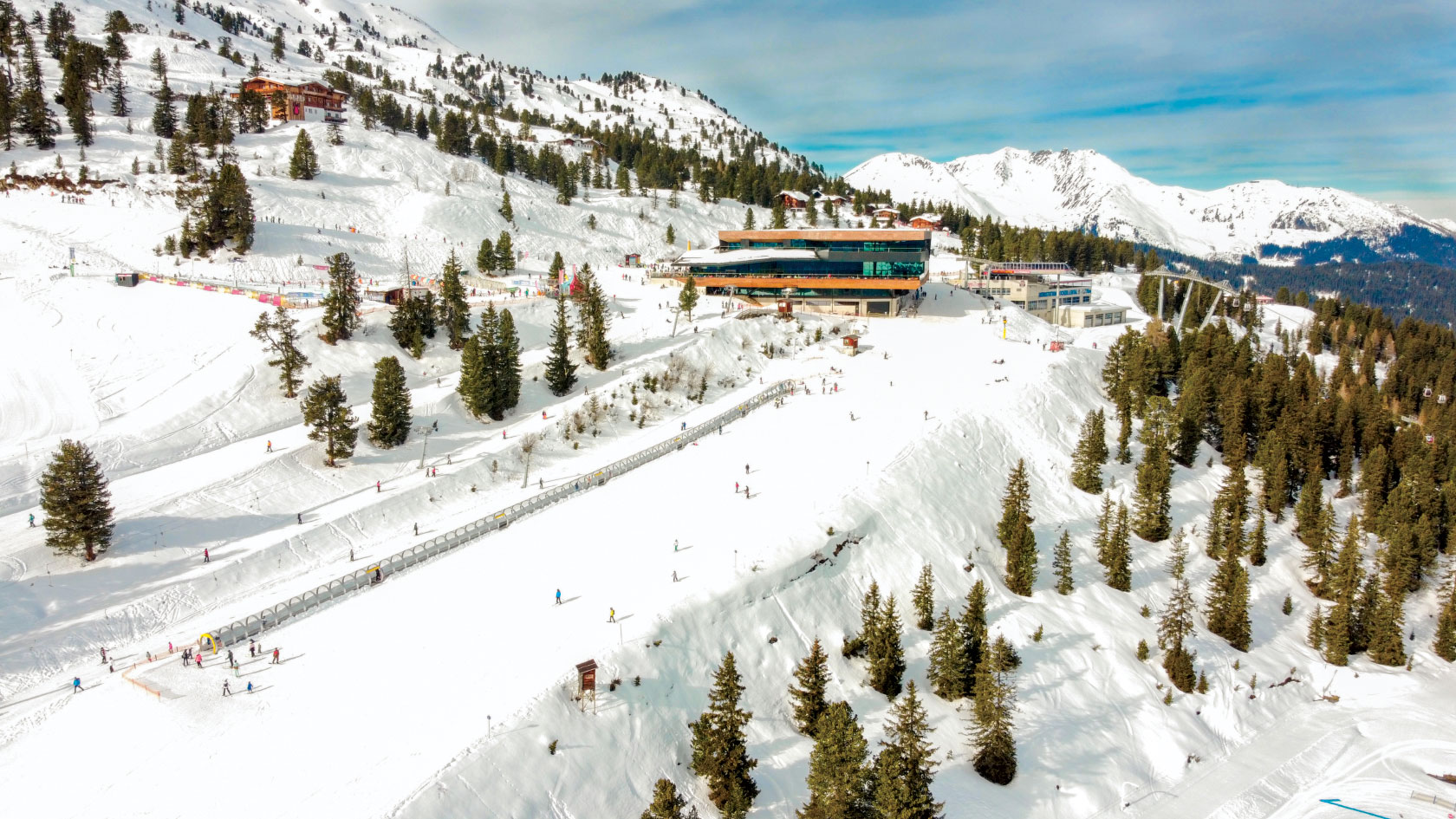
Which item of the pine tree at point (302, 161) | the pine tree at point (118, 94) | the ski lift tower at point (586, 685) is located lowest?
the ski lift tower at point (586, 685)

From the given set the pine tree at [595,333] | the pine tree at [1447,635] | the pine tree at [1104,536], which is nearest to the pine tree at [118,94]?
the pine tree at [595,333]

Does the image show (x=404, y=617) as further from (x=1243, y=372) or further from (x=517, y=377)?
(x=1243, y=372)

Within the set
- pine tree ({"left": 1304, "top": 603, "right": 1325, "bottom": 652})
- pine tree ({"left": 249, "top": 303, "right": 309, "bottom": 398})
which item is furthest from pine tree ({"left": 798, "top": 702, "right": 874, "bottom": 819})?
pine tree ({"left": 249, "top": 303, "right": 309, "bottom": 398})

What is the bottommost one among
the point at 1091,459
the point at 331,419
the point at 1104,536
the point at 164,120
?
the point at 1104,536

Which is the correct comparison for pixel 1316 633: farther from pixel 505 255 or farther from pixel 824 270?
pixel 505 255

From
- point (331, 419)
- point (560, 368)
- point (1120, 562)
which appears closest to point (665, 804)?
point (1120, 562)

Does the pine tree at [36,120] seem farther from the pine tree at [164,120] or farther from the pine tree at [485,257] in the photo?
the pine tree at [485,257]
